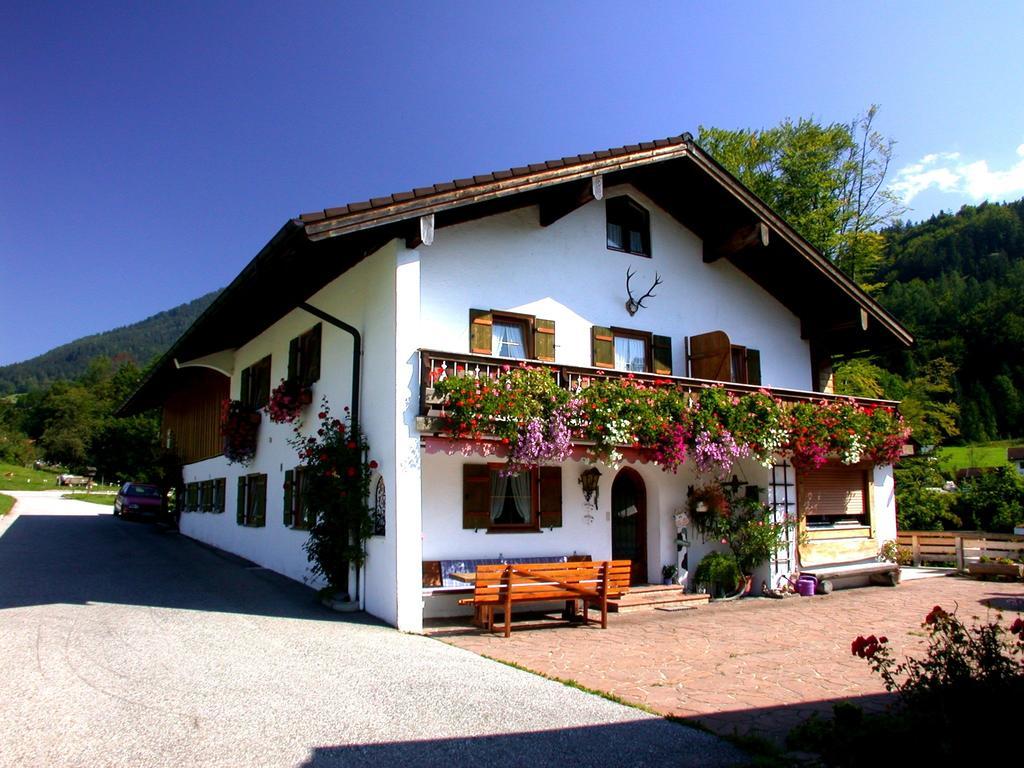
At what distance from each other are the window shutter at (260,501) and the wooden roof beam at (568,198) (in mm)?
8132

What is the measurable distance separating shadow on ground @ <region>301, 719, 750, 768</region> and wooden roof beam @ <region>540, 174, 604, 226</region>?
8801 millimetres

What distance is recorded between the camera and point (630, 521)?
46.5 feet

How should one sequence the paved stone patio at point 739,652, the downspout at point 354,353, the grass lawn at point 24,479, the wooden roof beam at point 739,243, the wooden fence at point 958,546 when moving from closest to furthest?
the paved stone patio at point 739,652
the downspout at point 354,353
the wooden roof beam at point 739,243
the wooden fence at point 958,546
the grass lawn at point 24,479

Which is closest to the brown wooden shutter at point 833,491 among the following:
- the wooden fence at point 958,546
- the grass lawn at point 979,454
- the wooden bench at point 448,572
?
the wooden fence at point 958,546

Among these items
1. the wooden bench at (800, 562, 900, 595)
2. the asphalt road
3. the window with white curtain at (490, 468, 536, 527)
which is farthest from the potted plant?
the asphalt road

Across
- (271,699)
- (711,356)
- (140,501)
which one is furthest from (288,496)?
(140,501)

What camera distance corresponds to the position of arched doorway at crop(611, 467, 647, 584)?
13992 mm

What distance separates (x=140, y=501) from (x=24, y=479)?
32353 millimetres

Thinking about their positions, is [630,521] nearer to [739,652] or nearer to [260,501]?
[739,652]

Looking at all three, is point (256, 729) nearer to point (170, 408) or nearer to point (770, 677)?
point (770, 677)

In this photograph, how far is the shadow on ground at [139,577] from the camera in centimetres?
1138

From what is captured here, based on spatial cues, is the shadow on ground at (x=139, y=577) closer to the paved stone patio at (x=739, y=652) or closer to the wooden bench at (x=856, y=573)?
the paved stone patio at (x=739, y=652)

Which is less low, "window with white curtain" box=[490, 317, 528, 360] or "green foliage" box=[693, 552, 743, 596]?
"window with white curtain" box=[490, 317, 528, 360]

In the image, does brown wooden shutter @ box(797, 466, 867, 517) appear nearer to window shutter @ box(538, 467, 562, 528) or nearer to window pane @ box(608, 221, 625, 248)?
window shutter @ box(538, 467, 562, 528)
